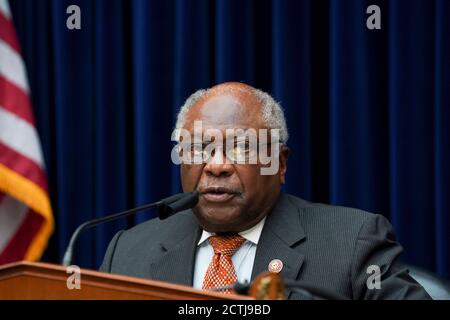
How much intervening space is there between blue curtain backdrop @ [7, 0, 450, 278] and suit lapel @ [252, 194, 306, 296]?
1.98ft

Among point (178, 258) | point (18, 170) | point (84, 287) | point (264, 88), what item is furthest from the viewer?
point (264, 88)

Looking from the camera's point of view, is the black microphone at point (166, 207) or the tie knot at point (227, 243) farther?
the tie knot at point (227, 243)

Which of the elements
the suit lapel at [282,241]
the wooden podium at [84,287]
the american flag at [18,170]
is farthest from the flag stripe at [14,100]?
the wooden podium at [84,287]

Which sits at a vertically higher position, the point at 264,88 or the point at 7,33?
the point at 7,33

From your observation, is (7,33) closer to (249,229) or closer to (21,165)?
(21,165)

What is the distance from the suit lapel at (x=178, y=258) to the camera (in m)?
2.04

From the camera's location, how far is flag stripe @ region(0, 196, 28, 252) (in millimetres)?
2463

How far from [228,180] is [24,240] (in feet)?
2.81

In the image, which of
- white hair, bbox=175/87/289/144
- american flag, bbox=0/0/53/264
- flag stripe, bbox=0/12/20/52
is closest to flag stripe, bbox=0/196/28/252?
american flag, bbox=0/0/53/264

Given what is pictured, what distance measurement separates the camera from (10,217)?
248 cm

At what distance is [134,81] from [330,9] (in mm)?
817

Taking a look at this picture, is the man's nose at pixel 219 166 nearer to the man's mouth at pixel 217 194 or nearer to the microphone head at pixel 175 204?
the man's mouth at pixel 217 194

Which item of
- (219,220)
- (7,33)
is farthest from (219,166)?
(7,33)

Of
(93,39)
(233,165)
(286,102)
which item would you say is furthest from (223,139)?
(93,39)
